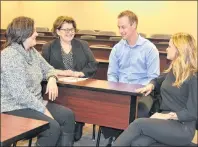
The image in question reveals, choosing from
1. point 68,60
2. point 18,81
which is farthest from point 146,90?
point 68,60

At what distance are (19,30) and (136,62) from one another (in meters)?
1.09

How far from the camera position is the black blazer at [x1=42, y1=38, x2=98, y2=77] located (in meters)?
2.93

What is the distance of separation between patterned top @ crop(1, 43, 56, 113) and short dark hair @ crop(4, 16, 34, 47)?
5cm

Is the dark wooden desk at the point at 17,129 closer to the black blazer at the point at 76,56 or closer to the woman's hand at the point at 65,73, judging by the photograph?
the woman's hand at the point at 65,73

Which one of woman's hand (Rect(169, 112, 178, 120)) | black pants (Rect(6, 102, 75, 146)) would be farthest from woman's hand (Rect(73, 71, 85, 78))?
woman's hand (Rect(169, 112, 178, 120))

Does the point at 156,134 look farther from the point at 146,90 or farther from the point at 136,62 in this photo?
the point at 136,62

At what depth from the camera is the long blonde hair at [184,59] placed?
206 centimetres

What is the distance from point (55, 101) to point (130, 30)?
3.01ft

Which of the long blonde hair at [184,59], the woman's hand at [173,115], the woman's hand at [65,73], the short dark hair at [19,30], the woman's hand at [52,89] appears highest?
the short dark hair at [19,30]

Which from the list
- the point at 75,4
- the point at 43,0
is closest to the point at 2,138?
the point at 75,4

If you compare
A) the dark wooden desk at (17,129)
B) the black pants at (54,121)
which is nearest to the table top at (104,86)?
the black pants at (54,121)

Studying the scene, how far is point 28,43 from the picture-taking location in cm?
234

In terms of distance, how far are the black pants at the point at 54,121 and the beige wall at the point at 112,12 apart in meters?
7.20

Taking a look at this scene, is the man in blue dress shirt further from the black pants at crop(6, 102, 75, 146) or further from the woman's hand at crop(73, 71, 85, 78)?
the black pants at crop(6, 102, 75, 146)
